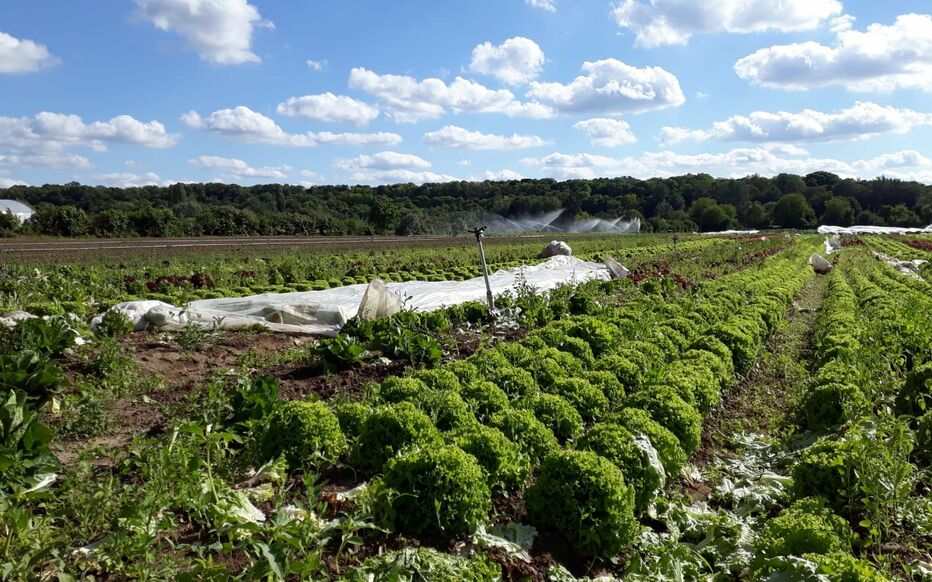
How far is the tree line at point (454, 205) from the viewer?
2104 inches

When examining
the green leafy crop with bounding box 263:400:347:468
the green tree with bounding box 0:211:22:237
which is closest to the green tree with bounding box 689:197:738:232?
the green tree with bounding box 0:211:22:237

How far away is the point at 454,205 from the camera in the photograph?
94375mm

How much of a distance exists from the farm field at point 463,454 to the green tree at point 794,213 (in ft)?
331

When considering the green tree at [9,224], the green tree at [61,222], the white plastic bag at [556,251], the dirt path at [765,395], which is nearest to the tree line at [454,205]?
the green tree at [61,222]

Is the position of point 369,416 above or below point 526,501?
above

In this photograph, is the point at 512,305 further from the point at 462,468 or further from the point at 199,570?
the point at 199,570

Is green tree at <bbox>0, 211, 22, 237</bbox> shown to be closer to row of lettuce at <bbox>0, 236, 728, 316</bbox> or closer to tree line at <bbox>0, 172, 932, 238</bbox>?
tree line at <bbox>0, 172, 932, 238</bbox>

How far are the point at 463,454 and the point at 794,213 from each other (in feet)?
363

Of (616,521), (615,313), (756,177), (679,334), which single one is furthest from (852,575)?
(756,177)

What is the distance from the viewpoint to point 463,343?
9.80 m

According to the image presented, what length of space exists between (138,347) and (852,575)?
8.64 metres

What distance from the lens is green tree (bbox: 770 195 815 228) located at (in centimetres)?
9975

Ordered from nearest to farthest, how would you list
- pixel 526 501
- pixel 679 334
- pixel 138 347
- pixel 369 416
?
pixel 526 501, pixel 369 416, pixel 138 347, pixel 679 334

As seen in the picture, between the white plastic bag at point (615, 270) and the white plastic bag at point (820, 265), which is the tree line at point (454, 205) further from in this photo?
the white plastic bag at point (615, 270)
